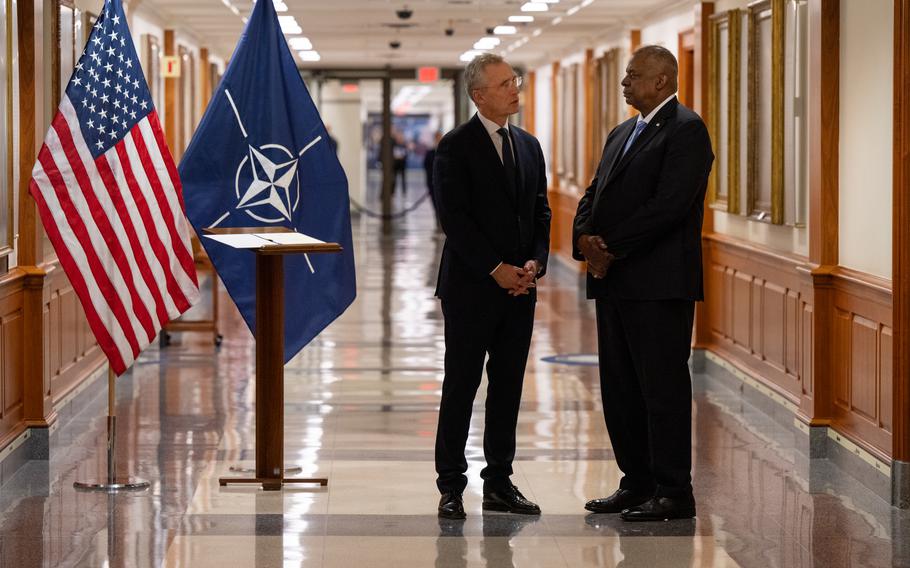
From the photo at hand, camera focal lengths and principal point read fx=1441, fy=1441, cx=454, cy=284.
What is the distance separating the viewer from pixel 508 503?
5.59m

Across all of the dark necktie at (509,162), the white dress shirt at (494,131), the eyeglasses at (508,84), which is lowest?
the dark necktie at (509,162)

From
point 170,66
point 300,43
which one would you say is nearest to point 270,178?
point 170,66

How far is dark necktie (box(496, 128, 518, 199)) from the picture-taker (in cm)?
539

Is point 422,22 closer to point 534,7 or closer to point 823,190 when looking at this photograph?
point 534,7

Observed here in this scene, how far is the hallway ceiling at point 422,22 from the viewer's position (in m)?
12.2

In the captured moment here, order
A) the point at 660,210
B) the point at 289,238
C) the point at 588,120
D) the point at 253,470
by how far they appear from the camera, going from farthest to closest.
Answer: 1. the point at 588,120
2. the point at 253,470
3. the point at 289,238
4. the point at 660,210

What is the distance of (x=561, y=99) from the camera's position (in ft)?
62.5

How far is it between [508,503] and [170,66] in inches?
328

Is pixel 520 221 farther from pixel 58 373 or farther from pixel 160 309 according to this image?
pixel 58 373

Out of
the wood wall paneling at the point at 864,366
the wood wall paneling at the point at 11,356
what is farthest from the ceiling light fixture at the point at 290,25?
the wood wall paneling at the point at 864,366

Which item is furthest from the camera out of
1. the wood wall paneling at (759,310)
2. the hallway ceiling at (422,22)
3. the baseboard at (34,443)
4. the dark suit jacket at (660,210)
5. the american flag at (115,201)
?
the hallway ceiling at (422,22)

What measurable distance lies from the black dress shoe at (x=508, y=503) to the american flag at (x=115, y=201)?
5.24 ft

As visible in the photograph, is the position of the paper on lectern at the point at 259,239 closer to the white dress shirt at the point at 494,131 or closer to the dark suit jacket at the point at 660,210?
the white dress shirt at the point at 494,131

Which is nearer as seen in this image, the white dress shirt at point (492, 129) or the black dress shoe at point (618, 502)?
the white dress shirt at point (492, 129)
